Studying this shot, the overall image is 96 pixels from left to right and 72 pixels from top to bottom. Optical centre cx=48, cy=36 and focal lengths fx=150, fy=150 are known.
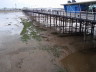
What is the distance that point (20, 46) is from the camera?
63.7 feet

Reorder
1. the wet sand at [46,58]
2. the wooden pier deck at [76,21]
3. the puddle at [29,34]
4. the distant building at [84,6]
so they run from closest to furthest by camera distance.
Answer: the wet sand at [46,58] < the wooden pier deck at [76,21] < the distant building at [84,6] < the puddle at [29,34]

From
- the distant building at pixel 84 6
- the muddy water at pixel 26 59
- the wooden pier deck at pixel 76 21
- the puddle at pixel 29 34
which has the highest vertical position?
the distant building at pixel 84 6

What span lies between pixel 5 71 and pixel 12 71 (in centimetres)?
58

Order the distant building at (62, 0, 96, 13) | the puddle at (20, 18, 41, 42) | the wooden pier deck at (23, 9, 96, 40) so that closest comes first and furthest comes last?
the wooden pier deck at (23, 9, 96, 40) → the distant building at (62, 0, 96, 13) → the puddle at (20, 18, 41, 42)

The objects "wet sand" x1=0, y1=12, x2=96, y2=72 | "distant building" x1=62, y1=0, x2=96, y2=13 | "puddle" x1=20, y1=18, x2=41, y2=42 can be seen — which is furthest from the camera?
"puddle" x1=20, y1=18, x2=41, y2=42

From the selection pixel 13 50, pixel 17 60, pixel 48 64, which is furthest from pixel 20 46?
pixel 48 64

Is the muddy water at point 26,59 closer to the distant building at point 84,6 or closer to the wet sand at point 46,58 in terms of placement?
the wet sand at point 46,58

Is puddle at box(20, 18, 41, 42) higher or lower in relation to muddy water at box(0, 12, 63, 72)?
higher

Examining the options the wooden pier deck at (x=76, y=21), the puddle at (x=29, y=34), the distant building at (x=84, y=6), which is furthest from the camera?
the puddle at (x=29, y=34)

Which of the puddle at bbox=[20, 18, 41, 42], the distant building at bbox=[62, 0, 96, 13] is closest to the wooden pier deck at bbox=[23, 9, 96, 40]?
the distant building at bbox=[62, 0, 96, 13]

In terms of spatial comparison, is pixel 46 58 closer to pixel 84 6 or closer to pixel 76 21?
pixel 76 21

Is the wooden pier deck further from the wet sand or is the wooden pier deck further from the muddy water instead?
the muddy water

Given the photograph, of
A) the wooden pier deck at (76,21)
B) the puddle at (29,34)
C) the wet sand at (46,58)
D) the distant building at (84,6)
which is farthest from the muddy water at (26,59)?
the distant building at (84,6)

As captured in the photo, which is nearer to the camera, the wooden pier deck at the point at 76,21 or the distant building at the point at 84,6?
the wooden pier deck at the point at 76,21
